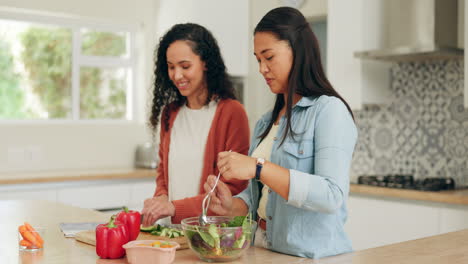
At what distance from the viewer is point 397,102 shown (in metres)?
3.72

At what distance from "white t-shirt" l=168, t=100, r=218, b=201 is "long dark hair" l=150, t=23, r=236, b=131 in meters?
0.06

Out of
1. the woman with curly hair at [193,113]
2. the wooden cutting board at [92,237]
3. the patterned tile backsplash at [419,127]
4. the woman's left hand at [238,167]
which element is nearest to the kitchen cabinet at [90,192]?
the patterned tile backsplash at [419,127]

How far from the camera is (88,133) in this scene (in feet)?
14.8

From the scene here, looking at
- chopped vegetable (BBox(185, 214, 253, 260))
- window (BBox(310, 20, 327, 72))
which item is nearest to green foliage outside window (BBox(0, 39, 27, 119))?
window (BBox(310, 20, 327, 72))

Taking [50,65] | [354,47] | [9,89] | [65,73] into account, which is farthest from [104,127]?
[354,47]

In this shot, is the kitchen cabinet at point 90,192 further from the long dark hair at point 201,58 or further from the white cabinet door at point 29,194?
the long dark hair at point 201,58

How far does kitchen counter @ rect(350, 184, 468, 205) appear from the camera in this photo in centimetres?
289

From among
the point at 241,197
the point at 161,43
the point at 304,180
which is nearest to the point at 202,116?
the point at 161,43

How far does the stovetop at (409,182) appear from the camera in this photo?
3141mm

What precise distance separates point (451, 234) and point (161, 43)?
126cm

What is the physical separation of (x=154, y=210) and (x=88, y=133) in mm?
2852

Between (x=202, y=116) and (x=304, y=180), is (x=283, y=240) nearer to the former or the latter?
(x=304, y=180)

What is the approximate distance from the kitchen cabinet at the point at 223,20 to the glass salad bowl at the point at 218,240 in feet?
10.9

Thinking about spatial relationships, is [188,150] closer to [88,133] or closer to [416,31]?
[416,31]
